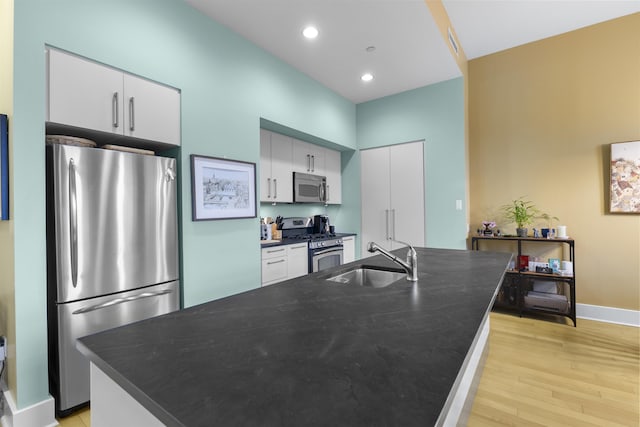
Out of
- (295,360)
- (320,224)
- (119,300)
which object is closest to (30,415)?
(119,300)

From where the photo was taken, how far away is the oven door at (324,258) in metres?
3.52

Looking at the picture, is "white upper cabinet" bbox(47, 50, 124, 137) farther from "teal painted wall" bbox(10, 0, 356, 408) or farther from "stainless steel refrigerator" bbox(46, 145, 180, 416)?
"stainless steel refrigerator" bbox(46, 145, 180, 416)

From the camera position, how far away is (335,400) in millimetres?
537

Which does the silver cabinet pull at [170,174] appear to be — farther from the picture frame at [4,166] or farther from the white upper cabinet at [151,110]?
the picture frame at [4,166]

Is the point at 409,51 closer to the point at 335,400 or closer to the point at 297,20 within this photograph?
the point at 297,20

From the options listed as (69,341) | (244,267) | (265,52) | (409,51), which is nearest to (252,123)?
(265,52)

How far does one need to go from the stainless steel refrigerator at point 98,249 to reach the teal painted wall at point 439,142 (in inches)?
119

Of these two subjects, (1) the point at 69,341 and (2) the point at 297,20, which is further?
(2) the point at 297,20

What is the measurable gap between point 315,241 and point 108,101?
7.83 feet

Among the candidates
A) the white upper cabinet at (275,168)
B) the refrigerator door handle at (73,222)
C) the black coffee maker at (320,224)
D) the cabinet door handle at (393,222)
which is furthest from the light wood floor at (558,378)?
the white upper cabinet at (275,168)

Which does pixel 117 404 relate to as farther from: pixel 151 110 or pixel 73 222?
pixel 151 110

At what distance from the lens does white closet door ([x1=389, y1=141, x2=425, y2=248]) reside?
391cm

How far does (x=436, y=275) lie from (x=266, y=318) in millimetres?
968

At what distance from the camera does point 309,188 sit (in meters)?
4.00
